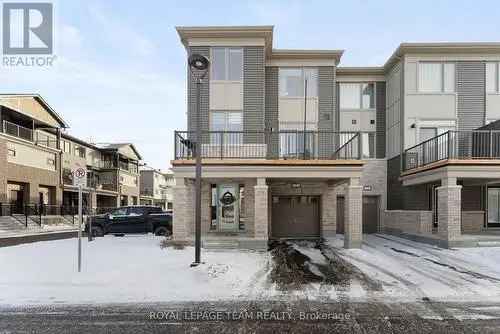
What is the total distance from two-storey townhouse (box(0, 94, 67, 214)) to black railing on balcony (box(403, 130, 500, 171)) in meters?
28.5

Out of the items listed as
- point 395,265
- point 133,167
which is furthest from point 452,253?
point 133,167

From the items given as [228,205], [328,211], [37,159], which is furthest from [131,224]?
[37,159]

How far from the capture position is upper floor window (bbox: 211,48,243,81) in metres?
16.6

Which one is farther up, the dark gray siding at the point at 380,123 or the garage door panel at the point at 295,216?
the dark gray siding at the point at 380,123

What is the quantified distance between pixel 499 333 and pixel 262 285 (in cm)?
465

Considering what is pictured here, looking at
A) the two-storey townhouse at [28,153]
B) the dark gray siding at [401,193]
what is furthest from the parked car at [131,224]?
the dark gray siding at [401,193]

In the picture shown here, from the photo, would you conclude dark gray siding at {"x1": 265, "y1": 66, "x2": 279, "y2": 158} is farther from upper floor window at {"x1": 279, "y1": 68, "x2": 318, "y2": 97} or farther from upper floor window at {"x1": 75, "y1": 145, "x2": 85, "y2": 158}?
upper floor window at {"x1": 75, "y1": 145, "x2": 85, "y2": 158}

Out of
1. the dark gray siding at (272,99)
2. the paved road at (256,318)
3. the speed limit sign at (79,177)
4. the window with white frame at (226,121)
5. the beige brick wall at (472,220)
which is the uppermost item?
the dark gray siding at (272,99)

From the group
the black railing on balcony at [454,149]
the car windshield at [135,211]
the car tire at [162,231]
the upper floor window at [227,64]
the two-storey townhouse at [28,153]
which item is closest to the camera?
the black railing on balcony at [454,149]

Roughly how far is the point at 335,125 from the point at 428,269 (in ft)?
35.2

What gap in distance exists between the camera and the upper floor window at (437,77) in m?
17.6

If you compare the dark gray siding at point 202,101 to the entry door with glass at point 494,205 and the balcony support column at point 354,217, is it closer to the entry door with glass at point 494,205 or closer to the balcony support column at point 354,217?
the balcony support column at point 354,217

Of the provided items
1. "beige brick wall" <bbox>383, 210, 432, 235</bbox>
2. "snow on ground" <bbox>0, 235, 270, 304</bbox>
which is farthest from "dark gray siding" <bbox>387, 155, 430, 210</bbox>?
"snow on ground" <bbox>0, 235, 270, 304</bbox>

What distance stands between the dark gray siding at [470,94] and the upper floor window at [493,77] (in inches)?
12.7
